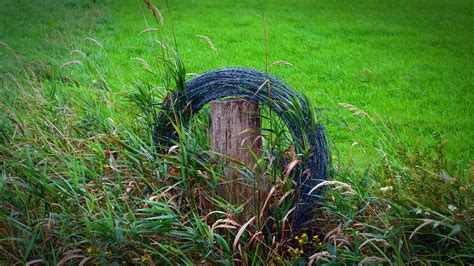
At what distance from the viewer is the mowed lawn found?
7.72 m

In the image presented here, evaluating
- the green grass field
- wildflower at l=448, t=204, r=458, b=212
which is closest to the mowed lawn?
the green grass field

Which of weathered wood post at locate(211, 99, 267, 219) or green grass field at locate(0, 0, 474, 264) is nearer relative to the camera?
green grass field at locate(0, 0, 474, 264)

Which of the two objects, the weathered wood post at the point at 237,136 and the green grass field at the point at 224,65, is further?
the weathered wood post at the point at 237,136

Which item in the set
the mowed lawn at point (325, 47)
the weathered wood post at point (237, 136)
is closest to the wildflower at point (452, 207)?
the weathered wood post at point (237, 136)

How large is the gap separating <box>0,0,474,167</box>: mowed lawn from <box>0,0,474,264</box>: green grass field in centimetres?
4

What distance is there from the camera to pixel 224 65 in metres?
9.88

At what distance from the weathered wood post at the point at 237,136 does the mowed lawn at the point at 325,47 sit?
7.94 ft

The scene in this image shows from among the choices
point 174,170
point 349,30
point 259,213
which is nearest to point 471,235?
point 259,213

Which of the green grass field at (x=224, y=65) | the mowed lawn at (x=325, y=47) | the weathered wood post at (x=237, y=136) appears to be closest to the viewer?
the green grass field at (x=224, y=65)

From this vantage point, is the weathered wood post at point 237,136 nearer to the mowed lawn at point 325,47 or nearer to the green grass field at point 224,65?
the green grass field at point 224,65

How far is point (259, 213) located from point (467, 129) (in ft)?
15.1

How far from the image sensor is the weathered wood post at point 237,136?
382 centimetres

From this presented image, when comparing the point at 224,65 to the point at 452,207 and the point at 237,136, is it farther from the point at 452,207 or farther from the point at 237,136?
the point at 452,207

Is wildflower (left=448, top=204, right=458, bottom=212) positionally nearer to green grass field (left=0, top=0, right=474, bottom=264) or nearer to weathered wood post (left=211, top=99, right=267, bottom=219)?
green grass field (left=0, top=0, right=474, bottom=264)
